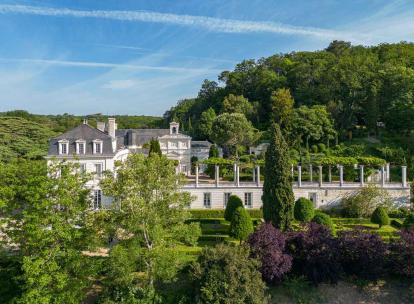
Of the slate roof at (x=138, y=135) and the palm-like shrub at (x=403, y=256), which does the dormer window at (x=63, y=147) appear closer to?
the slate roof at (x=138, y=135)

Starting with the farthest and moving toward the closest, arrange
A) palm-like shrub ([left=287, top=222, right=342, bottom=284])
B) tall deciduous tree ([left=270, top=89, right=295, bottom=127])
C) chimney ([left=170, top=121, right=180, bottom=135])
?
tall deciduous tree ([left=270, top=89, right=295, bottom=127]), chimney ([left=170, top=121, right=180, bottom=135]), palm-like shrub ([left=287, top=222, right=342, bottom=284])

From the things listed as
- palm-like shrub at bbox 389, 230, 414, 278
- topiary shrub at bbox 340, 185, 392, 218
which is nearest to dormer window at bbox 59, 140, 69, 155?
topiary shrub at bbox 340, 185, 392, 218

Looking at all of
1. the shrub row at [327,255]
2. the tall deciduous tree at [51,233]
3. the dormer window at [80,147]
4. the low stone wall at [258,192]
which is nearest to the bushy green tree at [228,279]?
the shrub row at [327,255]

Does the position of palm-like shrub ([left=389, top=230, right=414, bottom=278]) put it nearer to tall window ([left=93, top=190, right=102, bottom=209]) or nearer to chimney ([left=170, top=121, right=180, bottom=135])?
tall window ([left=93, top=190, right=102, bottom=209])

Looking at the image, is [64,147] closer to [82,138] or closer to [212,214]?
[82,138]

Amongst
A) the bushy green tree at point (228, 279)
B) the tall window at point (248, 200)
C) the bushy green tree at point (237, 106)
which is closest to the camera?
the bushy green tree at point (228, 279)

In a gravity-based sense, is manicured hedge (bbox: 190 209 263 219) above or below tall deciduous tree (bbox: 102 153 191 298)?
below
